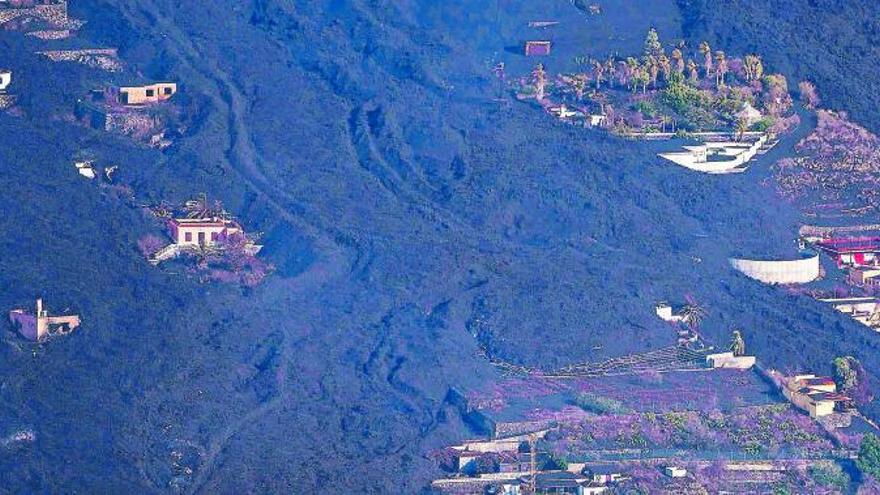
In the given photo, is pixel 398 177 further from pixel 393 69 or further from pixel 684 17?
pixel 684 17

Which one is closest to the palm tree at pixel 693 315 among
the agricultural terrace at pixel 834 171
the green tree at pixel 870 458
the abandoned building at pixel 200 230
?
the green tree at pixel 870 458

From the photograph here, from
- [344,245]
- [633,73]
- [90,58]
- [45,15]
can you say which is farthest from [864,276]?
[45,15]

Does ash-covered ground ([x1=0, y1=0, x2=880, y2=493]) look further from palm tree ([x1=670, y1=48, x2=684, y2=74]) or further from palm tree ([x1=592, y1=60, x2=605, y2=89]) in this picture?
palm tree ([x1=670, y1=48, x2=684, y2=74])

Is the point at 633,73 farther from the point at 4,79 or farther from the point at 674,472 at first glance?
the point at 674,472

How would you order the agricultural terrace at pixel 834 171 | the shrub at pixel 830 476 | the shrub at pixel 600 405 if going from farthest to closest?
1. the agricultural terrace at pixel 834 171
2. the shrub at pixel 600 405
3. the shrub at pixel 830 476

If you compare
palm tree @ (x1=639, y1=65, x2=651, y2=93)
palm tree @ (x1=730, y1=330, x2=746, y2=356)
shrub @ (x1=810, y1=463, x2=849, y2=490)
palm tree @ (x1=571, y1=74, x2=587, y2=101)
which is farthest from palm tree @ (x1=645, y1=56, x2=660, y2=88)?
shrub @ (x1=810, y1=463, x2=849, y2=490)

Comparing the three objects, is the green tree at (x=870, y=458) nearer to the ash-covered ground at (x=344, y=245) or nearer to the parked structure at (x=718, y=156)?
the ash-covered ground at (x=344, y=245)
